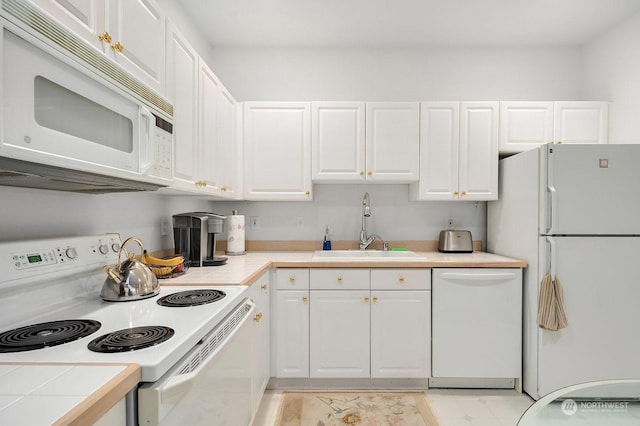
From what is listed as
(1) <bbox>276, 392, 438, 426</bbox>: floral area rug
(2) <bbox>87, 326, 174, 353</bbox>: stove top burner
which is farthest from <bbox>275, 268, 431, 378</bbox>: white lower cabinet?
(2) <bbox>87, 326, 174, 353</bbox>: stove top burner

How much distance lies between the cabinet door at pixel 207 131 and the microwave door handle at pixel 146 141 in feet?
2.22

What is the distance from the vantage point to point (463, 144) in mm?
2729

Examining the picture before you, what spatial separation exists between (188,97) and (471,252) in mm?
2430

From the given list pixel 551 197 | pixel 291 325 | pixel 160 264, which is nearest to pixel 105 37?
→ pixel 160 264

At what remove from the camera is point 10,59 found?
0.73 m

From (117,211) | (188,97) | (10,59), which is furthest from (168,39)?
(10,59)

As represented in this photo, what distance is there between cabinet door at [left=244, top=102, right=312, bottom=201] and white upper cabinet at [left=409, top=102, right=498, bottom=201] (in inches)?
37.6

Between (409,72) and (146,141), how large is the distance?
2.53 meters

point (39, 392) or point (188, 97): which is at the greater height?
point (188, 97)

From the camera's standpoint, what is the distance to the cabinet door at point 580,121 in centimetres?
275

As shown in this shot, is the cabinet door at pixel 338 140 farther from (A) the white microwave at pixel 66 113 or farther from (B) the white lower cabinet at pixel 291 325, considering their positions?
(A) the white microwave at pixel 66 113

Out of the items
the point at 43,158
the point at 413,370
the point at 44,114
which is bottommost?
the point at 413,370

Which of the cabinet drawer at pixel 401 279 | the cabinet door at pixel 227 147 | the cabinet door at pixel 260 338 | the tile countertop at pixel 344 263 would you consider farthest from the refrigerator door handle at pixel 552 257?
the cabinet door at pixel 227 147

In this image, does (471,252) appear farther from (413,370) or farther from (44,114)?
(44,114)
